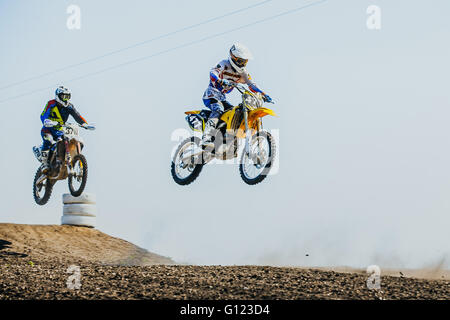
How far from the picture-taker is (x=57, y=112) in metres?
18.7

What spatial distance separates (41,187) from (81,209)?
174cm

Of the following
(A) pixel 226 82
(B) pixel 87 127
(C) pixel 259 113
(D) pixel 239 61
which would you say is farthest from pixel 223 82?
(B) pixel 87 127

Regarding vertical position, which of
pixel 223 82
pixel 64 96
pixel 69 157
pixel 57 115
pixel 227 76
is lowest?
pixel 69 157

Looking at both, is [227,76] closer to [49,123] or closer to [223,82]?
[223,82]

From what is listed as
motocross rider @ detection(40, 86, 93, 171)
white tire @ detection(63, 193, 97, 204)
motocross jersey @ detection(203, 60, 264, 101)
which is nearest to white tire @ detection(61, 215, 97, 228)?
white tire @ detection(63, 193, 97, 204)

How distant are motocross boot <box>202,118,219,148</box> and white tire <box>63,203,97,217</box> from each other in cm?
930

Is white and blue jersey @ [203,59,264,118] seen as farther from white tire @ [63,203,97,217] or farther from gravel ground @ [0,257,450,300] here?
white tire @ [63,203,97,217]

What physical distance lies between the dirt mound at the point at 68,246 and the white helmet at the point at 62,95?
4.75 meters

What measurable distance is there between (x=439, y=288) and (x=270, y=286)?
→ 3315 mm

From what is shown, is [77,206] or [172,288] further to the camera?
[77,206]
